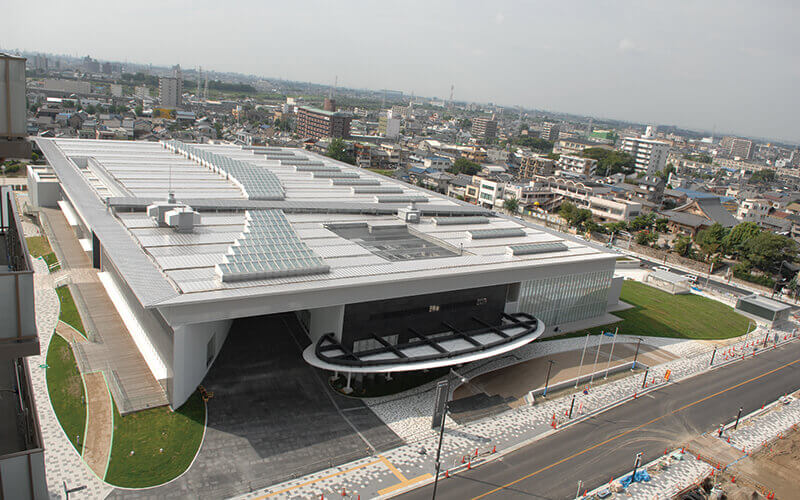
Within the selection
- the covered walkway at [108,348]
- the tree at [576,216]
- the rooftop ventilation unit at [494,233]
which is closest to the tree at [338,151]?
the tree at [576,216]

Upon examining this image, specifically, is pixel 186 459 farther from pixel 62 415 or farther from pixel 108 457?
pixel 62 415

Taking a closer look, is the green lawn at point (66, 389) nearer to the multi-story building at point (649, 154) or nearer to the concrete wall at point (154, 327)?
the concrete wall at point (154, 327)

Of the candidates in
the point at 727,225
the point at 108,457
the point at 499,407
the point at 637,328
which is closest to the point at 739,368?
the point at 637,328

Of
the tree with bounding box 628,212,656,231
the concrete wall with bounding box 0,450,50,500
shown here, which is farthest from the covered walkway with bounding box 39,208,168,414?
the tree with bounding box 628,212,656,231

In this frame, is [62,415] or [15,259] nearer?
[15,259]

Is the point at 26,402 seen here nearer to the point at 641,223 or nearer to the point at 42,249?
the point at 42,249
